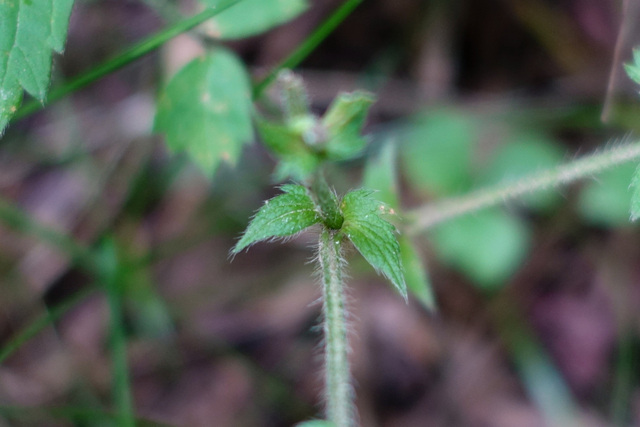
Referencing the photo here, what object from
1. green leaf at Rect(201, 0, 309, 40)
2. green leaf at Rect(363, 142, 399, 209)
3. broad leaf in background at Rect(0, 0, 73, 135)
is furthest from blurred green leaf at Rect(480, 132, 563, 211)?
broad leaf in background at Rect(0, 0, 73, 135)

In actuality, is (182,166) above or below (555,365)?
above

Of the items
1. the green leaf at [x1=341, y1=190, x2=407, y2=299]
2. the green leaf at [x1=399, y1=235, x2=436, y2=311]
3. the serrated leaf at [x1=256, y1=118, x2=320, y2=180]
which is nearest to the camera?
the green leaf at [x1=341, y1=190, x2=407, y2=299]

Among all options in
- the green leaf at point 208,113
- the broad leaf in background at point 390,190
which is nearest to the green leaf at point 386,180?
the broad leaf in background at point 390,190

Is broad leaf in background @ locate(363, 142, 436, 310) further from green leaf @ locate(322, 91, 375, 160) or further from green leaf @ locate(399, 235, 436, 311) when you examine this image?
green leaf @ locate(322, 91, 375, 160)

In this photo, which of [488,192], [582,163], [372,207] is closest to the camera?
[372,207]

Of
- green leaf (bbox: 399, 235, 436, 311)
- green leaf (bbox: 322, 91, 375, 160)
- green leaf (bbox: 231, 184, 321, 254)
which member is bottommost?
green leaf (bbox: 231, 184, 321, 254)

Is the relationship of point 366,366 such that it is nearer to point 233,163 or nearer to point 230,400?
point 230,400

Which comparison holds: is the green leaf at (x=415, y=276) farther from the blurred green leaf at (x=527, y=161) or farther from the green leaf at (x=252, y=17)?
the blurred green leaf at (x=527, y=161)

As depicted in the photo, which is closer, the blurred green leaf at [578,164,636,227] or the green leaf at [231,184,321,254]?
the green leaf at [231,184,321,254]

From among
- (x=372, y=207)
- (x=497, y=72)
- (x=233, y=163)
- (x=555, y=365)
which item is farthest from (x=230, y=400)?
(x=497, y=72)
